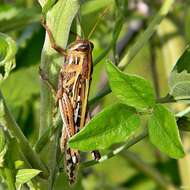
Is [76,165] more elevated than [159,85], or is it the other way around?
[76,165]

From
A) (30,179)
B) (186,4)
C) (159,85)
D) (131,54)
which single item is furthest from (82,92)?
(159,85)

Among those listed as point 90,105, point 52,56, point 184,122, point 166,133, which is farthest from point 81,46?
point 166,133

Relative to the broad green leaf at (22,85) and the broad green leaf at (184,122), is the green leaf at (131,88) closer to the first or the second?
the broad green leaf at (184,122)

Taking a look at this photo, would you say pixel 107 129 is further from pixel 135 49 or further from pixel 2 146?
pixel 135 49

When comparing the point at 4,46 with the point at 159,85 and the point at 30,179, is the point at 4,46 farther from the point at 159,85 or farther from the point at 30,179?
the point at 159,85

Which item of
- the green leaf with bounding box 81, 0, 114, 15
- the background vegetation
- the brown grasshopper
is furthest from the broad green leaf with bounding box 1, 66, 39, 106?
the brown grasshopper

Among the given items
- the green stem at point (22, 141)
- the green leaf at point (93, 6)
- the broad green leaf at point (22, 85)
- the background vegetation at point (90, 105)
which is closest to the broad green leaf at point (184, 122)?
the background vegetation at point (90, 105)
